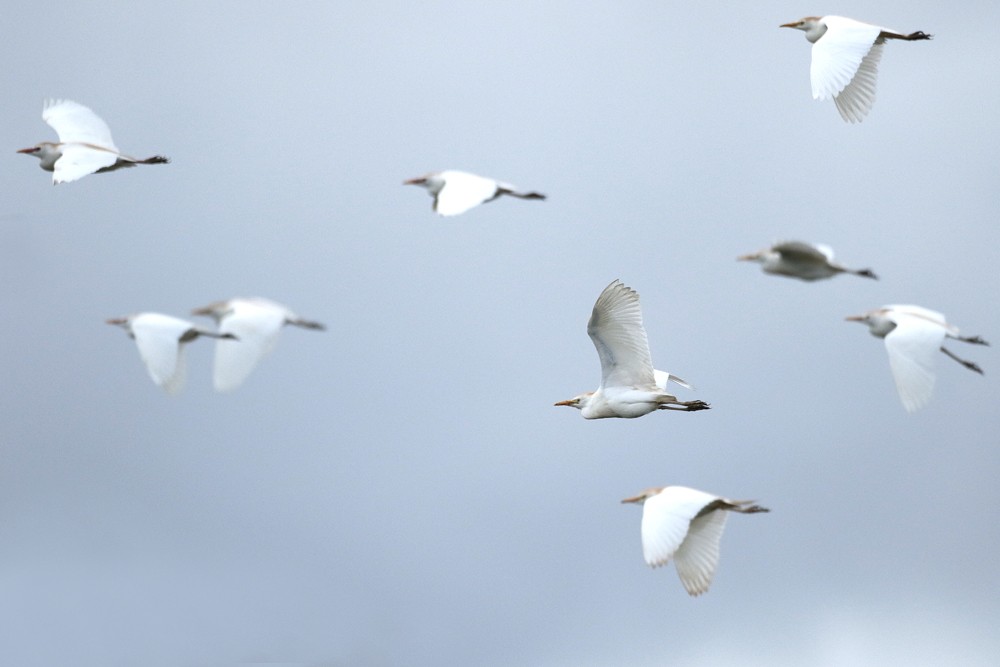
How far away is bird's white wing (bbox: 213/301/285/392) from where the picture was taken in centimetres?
1945

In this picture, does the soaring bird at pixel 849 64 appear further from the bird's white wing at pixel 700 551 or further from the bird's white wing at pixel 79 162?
the bird's white wing at pixel 79 162

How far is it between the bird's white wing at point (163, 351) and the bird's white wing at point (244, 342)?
2.95 ft

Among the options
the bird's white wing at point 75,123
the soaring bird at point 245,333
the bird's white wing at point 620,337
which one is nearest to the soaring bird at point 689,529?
the bird's white wing at point 620,337

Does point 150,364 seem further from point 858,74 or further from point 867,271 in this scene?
point 858,74

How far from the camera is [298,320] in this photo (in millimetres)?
19562

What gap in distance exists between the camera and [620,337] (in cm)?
2534

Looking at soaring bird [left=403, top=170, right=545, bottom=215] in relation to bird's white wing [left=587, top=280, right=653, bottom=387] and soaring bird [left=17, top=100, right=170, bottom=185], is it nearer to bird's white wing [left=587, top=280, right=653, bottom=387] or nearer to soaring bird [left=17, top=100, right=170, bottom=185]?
bird's white wing [left=587, top=280, right=653, bottom=387]

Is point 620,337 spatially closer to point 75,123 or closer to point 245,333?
point 245,333

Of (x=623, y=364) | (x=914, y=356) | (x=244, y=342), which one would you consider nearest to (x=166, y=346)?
(x=244, y=342)

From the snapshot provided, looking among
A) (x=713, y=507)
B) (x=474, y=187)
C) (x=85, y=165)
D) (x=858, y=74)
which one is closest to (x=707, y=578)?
(x=713, y=507)

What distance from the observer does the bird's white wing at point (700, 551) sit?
75.1ft

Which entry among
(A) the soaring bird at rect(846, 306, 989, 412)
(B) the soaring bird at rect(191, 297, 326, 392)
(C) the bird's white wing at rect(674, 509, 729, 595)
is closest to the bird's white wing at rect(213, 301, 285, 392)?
(B) the soaring bird at rect(191, 297, 326, 392)

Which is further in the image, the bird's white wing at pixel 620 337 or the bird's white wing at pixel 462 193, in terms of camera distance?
the bird's white wing at pixel 620 337

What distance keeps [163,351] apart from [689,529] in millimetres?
7362
